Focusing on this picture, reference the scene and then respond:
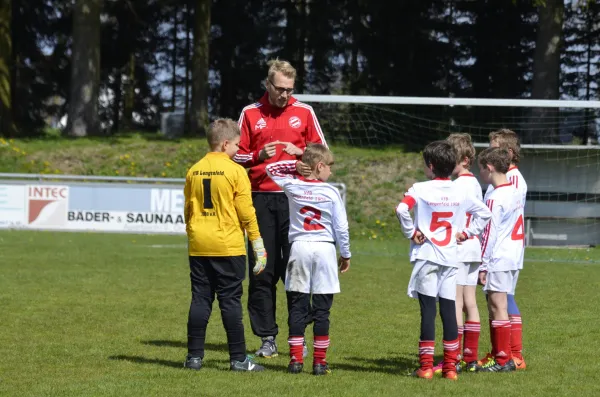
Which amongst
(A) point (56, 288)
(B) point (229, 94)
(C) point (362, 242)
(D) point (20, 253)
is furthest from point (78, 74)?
(A) point (56, 288)

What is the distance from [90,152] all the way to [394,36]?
12.0 meters

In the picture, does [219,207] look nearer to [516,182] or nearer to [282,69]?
[282,69]

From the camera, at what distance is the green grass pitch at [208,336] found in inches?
237

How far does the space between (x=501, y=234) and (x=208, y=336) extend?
2.85 m

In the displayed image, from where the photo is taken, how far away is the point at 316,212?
6.55m

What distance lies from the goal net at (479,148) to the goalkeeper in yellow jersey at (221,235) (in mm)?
11564

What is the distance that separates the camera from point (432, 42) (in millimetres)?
34562

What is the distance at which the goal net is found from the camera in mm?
20062

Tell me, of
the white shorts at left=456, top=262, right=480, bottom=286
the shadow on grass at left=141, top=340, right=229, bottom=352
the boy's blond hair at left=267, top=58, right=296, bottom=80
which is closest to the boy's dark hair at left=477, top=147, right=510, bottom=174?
the white shorts at left=456, top=262, right=480, bottom=286

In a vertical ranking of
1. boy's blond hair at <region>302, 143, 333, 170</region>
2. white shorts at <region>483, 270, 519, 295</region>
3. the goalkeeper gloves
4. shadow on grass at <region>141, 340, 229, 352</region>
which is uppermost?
boy's blond hair at <region>302, 143, 333, 170</region>

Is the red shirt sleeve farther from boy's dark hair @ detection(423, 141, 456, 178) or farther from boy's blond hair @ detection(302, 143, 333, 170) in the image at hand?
boy's dark hair @ detection(423, 141, 456, 178)

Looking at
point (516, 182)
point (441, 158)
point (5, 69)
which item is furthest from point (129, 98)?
point (441, 158)

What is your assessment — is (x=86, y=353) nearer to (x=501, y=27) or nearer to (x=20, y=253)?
(x=20, y=253)

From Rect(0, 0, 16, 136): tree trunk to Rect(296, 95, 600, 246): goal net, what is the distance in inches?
488
